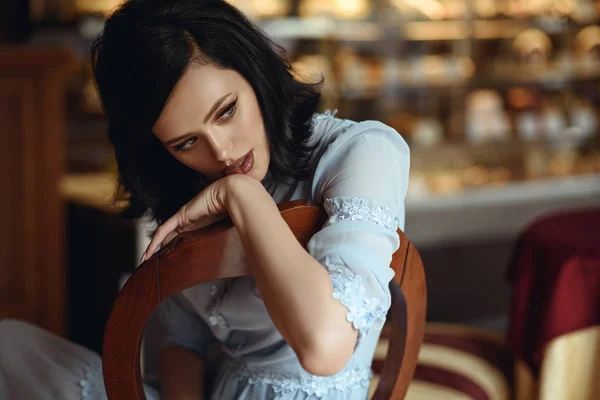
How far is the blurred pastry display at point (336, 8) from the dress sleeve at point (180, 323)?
3538mm

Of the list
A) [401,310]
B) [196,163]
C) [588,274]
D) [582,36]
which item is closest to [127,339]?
[196,163]

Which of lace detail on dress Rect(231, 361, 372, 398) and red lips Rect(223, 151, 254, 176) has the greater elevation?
red lips Rect(223, 151, 254, 176)

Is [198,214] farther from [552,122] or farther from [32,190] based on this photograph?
[552,122]

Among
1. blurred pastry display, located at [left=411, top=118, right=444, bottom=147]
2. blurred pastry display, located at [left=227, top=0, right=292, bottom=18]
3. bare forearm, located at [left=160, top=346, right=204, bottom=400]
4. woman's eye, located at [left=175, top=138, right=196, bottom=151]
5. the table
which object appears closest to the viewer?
woman's eye, located at [left=175, top=138, right=196, bottom=151]

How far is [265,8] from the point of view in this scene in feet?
14.7

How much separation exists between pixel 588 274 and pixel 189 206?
1.57m

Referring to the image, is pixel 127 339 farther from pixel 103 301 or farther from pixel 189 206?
pixel 103 301

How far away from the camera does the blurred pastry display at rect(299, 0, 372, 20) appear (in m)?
4.55

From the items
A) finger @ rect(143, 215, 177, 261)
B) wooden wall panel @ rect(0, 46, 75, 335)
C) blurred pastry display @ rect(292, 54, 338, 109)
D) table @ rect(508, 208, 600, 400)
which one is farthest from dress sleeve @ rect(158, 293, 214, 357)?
blurred pastry display @ rect(292, 54, 338, 109)

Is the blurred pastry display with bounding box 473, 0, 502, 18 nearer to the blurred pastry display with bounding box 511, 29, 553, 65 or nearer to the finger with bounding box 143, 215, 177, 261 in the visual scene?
the blurred pastry display with bounding box 511, 29, 553, 65

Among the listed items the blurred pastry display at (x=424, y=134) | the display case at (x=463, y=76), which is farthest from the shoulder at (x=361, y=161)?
the blurred pastry display at (x=424, y=134)

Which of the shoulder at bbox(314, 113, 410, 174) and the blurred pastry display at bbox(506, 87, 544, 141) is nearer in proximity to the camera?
the shoulder at bbox(314, 113, 410, 174)

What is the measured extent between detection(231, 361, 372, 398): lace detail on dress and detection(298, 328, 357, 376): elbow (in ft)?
0.99

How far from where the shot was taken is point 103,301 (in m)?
3.49
